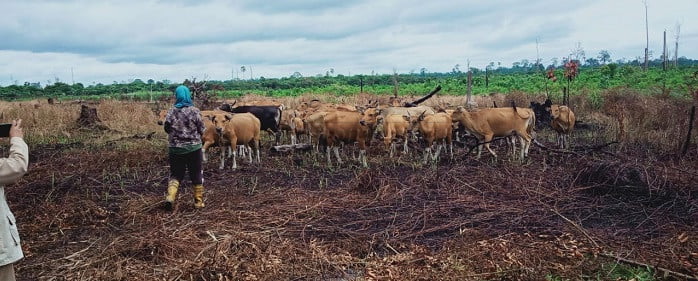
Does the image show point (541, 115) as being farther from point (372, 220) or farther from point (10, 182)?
point (10, 182)

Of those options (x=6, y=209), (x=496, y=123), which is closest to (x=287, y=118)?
(x=496, y=123)

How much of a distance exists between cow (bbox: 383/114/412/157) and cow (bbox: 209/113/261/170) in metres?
3.25

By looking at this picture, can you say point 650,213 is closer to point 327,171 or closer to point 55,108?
point 327,171

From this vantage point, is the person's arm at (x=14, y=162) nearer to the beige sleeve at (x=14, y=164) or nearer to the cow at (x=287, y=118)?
the beige sleeve at (x=14, y=164)

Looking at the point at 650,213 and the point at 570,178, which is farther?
the point at 570,178

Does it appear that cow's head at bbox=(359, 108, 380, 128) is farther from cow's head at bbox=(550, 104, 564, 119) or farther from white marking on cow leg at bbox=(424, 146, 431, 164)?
cow's head at bbox=(550, 104, 564, 119)

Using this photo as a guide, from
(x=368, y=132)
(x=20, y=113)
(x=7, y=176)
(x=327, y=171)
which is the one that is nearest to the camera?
(x=7, y=176)

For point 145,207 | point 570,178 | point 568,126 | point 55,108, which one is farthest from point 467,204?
point 55,108

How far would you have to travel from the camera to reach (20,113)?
2164cm

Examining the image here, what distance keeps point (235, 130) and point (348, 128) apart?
2.70 m

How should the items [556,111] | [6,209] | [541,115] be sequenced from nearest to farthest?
[6,209], [556,111], [541,115]

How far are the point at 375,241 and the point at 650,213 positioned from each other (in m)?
4.27

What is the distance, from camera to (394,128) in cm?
1341

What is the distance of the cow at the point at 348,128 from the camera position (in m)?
12.7
